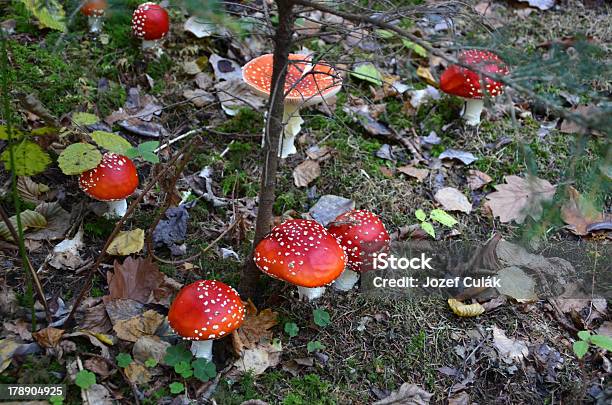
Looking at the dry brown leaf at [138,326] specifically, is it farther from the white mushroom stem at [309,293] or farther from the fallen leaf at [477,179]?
the fallen leaf at [477,179]

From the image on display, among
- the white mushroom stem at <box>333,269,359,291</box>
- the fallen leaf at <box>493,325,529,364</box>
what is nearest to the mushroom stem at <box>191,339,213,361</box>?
the white mushroom stem at <box>333,269,359,291</box>

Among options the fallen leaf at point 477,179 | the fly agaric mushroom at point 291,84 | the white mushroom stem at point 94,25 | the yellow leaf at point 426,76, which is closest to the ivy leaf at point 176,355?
the fly agaric mushroom at point 291,84

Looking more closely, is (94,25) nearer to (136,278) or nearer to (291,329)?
(136,278)

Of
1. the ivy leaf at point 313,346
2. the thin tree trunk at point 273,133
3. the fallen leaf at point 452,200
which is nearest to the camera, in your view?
the thin tree trunk at point 273,133

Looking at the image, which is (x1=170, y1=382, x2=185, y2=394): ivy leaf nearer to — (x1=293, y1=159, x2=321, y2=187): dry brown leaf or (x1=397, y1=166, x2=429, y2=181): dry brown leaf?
(x1=293, y1=159, x2=321, y2=187): dry brown leaf

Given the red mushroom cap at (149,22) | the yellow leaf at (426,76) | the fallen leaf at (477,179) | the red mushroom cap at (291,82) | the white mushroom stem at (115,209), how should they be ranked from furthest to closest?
1. the yellow leaf at (426,76)
2. the red mushroom cap at (149,22)
3. the fallen leaf at (477,179)
4. the red mushroom cap at (291,82)
5. the white mushroom stem at (115,209)

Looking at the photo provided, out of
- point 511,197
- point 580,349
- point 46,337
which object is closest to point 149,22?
point 46,337

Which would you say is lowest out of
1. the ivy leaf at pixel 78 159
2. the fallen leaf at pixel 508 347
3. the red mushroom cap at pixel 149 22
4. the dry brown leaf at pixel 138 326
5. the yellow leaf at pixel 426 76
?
the fallen leaf at pixel 508 347
